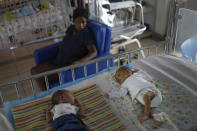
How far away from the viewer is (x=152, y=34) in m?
4.84

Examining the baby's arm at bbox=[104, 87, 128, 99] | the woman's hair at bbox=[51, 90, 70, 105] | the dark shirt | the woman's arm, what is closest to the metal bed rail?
the dark shirt

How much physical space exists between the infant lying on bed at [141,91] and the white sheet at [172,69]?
189 mm

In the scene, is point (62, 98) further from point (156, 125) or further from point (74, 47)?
point (74, 47)

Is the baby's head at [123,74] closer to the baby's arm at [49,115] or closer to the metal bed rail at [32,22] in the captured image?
the baby's arm at [49,115]

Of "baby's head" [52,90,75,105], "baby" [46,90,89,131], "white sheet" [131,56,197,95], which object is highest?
"white sheet" [131,56,197,95]

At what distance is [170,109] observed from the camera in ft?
5.54

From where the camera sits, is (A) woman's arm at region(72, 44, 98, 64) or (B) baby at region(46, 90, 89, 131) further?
(A) woman's arm at region(72, 44, 98, 64)

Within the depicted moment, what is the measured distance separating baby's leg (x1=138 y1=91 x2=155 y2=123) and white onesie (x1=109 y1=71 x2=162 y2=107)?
3 cm

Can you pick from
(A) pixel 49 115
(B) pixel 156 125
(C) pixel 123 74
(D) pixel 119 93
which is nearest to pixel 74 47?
(C) pixel 123 74

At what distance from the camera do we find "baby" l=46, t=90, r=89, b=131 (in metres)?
1.51

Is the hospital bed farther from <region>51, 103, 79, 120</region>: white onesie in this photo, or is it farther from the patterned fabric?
<region>51, 103, 79, 120</region>: white onesie

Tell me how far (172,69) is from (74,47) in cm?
120

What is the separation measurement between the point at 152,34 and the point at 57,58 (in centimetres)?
279

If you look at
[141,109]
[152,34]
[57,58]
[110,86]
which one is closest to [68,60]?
[57,58]
